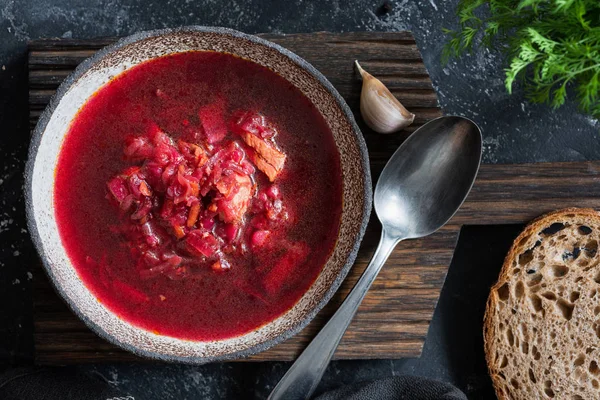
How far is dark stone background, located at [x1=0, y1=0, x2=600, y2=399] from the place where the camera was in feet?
11.6

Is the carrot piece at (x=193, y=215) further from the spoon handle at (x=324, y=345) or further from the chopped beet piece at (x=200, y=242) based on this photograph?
the spoon handle at (x=324, y=345)

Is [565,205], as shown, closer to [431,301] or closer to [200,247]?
[431,301]

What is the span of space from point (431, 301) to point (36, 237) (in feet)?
6.40

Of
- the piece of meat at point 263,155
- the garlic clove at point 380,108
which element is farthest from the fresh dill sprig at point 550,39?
the piece of meat at point 263,155

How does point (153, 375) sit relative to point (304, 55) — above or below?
below

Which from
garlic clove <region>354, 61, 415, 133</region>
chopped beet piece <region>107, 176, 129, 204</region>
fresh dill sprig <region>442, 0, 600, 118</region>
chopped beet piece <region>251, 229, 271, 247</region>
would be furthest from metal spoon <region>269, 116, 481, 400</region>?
chopped beet piece <region>107, 176, 129, 204</region>

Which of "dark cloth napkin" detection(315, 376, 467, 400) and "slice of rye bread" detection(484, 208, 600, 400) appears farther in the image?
"slice of rye bread" detection(484, 208, 600, 400)

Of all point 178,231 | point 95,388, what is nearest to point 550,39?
point 178,231

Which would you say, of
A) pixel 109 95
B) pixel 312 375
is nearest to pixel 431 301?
pixel 312 375

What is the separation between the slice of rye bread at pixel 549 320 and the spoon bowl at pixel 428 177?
53 cm

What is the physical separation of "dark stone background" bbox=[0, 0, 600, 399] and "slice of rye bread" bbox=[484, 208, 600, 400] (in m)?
0.13

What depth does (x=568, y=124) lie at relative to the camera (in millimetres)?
3822

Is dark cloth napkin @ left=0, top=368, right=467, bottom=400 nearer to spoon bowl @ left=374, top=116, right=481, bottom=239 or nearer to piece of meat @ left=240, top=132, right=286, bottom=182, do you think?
spoon bowl @ left=374, top=116, right=481, bottom=239

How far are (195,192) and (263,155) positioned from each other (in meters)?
0.36
